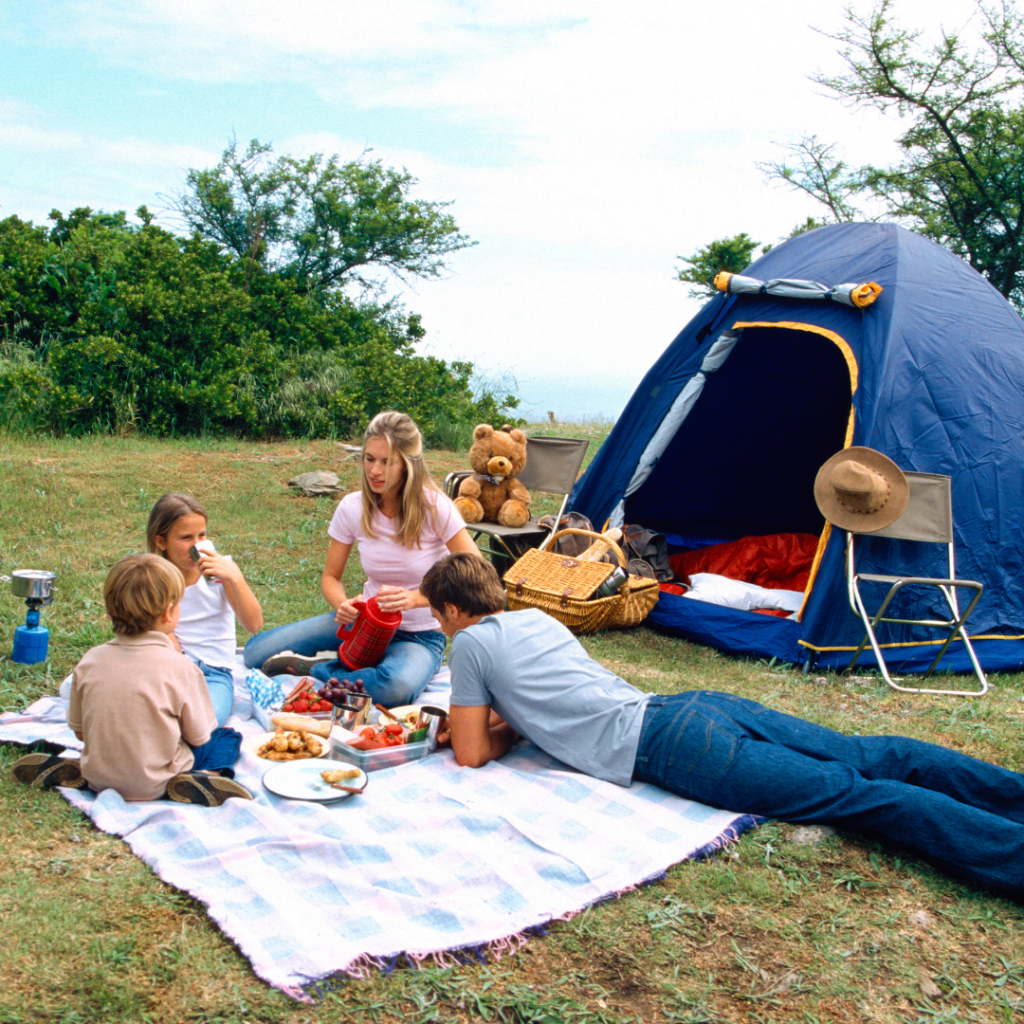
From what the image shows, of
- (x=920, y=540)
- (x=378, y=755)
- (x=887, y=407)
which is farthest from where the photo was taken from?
(x=887, y=407)

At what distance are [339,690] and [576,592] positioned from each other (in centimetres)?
206

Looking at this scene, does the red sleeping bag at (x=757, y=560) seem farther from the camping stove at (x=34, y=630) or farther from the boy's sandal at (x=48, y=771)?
the boy's sandal at (x=48, y=771)

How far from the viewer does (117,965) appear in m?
2.21

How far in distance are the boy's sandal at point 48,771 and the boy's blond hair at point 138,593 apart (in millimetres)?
546

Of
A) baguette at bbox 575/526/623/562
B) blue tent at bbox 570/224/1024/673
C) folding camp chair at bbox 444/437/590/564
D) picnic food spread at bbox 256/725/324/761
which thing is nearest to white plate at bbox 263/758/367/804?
picnic food spread at bbox 256/725/324/761

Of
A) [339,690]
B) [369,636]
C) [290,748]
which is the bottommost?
[290,748]

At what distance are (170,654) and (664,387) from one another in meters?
4.33

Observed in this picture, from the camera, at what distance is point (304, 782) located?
3.16m

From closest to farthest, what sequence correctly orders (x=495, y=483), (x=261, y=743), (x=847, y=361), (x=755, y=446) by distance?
(x=261, y=743), (x=847, y=361), (x=495, y=483), (x=755, y=446)

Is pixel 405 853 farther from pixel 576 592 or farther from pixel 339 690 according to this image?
pixel 576 592

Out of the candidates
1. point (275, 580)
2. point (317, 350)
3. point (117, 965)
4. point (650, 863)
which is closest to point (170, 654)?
point (117, 965)

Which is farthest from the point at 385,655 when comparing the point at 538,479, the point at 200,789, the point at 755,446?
the point at 755,446

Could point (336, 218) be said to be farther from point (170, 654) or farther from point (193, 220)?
point (170, 654)

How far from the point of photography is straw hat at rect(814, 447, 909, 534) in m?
4.97
